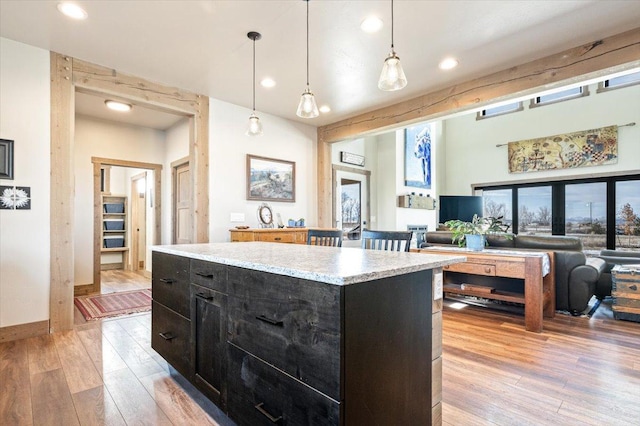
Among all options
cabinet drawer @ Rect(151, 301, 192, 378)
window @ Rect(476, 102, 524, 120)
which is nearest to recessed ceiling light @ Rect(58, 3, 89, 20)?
cabinet drawer @ Rect(151, 301, 192, 378)

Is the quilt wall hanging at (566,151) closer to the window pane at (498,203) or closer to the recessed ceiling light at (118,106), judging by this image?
the window pane at (498,203)

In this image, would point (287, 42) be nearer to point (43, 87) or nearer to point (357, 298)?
point (43, 87)

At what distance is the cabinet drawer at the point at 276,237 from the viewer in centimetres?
420

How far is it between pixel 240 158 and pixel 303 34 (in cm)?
223

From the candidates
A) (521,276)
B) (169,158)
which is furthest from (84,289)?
(521,276)

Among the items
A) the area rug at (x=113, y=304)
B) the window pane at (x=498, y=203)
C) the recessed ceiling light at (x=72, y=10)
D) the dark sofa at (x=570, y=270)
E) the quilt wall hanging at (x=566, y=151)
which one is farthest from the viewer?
the window pane at (x=498, y=203)

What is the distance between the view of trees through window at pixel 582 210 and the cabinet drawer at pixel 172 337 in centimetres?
825

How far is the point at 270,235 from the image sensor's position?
169 inches

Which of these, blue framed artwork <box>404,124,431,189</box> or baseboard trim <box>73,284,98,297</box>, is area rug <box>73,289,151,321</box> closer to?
baseboard trim <box>73,284,98,297</box>

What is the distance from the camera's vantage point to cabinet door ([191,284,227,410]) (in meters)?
1.67

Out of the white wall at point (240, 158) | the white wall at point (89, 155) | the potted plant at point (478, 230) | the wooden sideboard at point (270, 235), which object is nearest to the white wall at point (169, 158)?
the white wall at point (89, 155)

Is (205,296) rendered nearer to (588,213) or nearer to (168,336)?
(168,336)

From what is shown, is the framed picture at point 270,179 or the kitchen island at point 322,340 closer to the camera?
the kitchen island at point 322,340

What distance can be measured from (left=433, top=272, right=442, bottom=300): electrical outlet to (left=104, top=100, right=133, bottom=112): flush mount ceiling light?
480cm
